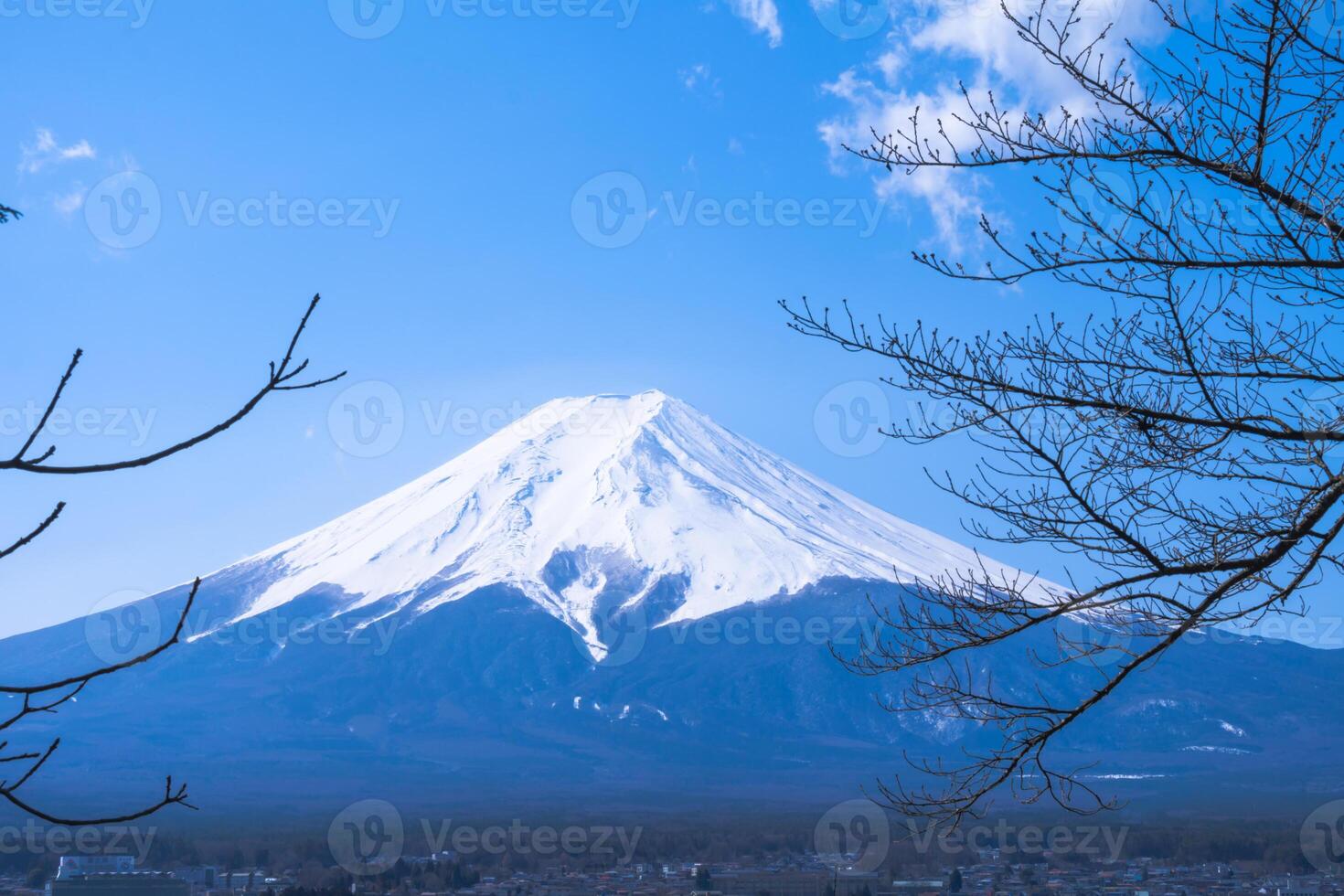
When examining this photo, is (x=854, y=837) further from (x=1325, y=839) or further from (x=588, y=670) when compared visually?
(x=588, y=670)

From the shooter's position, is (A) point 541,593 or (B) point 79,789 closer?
(B) point 79,789

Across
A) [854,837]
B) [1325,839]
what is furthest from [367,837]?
[1325,839]

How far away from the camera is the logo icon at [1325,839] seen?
34.0m

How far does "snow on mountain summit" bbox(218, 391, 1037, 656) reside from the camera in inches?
3893

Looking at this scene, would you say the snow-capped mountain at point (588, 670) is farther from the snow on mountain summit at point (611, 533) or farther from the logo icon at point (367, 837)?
the logo icon at point (367, 837)

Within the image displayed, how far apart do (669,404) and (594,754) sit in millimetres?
58717

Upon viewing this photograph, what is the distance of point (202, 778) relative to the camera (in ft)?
228

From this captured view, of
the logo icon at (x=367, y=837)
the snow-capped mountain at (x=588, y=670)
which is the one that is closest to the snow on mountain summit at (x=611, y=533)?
the snow-capped mountain at (x=588, y=670)

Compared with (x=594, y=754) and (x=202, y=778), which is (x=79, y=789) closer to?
(x=202, y=778)

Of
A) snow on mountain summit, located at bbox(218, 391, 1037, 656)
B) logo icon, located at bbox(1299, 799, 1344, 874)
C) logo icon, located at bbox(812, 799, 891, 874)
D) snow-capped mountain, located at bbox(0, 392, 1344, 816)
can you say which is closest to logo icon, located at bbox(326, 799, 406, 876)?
snow-capped mountain, located at bbox(0, 392, 1344, 816)

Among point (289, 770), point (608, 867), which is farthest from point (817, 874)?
point (289, 770)

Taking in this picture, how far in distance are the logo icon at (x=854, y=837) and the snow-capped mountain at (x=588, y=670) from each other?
6235 mm

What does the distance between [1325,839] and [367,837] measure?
28675 millimetres

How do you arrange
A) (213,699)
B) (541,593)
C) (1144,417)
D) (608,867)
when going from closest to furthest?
(1144,417)
(608,867)
(213,699)
(541,593)
